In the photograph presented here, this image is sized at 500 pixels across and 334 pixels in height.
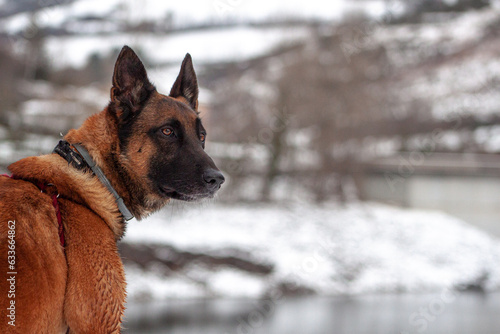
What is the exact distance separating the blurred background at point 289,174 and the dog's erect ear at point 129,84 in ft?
37.1

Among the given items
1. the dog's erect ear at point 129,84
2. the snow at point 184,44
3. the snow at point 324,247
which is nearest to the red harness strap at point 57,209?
the dog's erect ear at point 129,84

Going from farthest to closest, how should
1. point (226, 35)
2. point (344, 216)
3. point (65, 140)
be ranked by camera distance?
point (226, 35), point (344, 216), point (65, 140)

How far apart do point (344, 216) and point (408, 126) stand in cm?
1545

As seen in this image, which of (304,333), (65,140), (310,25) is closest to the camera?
(65,140)

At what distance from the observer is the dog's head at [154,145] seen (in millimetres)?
3080

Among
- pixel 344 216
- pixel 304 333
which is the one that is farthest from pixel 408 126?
pixel 304 333

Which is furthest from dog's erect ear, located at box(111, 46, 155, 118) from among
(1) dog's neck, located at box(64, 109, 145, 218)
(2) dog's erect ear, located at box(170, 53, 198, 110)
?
(2) dog's erect ear, located at box(170, 53, 198, 110)

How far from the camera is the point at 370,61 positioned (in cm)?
3172

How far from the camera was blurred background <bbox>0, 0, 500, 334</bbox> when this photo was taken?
17609mm

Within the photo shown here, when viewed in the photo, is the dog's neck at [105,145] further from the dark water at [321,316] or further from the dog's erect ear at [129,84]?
the dark water at [321,316]

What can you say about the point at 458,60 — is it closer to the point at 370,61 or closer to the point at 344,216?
the point at 370,61

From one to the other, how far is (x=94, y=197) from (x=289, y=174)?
25802 mm

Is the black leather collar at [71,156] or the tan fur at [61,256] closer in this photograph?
the tan fur at [61,256]

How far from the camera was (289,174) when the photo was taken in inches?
1118
